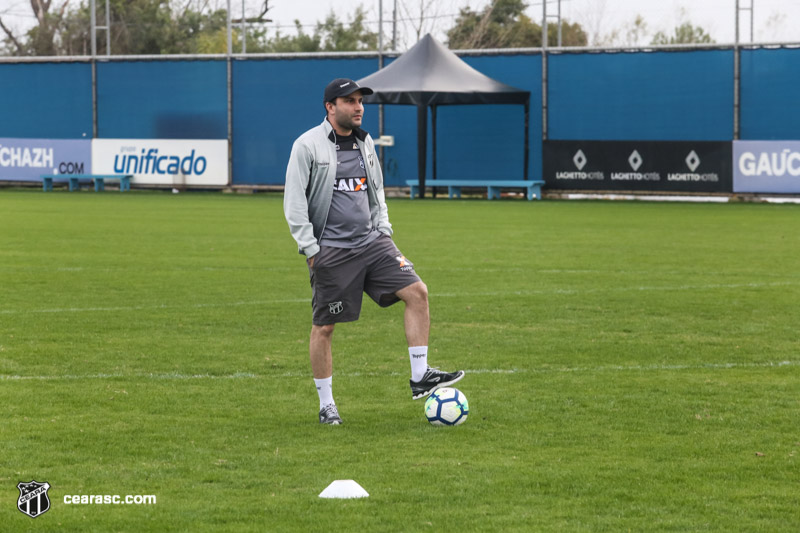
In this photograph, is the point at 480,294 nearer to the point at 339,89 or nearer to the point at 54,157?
the point at 339,89

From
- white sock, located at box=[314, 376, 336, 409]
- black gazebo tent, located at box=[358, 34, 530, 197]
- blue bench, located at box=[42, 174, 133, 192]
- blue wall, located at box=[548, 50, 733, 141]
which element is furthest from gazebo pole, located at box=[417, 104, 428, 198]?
white sock, located at box=[314, 376, 336, 409]

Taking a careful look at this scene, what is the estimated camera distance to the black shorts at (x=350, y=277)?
7.34m

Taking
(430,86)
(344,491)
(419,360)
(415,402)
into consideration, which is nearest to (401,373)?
(415,402)

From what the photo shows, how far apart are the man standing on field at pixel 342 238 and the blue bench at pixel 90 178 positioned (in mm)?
33769

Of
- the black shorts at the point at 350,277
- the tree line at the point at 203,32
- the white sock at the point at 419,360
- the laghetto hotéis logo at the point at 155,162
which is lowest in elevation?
the white sock at the point at 419,360

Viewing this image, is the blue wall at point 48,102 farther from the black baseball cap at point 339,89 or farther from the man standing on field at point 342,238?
the black baseball cap at point 339,89

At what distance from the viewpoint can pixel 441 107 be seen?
3859 centimetres

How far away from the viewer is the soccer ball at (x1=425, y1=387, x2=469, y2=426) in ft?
23.2

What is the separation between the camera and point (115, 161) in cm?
4091

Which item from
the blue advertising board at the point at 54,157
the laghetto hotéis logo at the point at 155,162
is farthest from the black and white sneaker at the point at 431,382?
the blue advertising board at the point at 54,157

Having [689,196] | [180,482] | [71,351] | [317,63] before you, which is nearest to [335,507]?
[180,482]

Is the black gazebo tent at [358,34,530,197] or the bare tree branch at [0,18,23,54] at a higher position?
the bare tree branch at [0,18,23,54]

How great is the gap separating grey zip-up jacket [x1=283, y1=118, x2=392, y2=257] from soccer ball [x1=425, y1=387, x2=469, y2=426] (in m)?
1.11

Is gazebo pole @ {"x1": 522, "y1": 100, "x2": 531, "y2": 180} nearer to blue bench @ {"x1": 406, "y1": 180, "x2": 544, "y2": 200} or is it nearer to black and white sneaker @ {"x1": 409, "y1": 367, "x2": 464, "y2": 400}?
blue bench @ {"x1": 406, "y1": 180, "x2": 544, "y2": 200}
